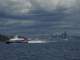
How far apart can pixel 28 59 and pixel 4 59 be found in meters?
Result: 5.92

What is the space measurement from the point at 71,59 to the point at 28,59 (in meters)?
10.5

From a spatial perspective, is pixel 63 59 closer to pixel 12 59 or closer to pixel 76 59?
pixel 76 59

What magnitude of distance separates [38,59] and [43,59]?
124 cm

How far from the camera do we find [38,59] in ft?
287

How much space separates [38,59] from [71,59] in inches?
315

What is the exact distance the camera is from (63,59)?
3403 inches

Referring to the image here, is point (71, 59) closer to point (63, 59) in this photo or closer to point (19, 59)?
point (63, 59)

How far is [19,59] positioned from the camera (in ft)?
288

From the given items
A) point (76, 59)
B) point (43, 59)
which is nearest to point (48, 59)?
point (43, 59)

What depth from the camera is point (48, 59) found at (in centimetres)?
8850

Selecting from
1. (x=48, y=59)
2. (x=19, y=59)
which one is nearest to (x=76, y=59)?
(x=48, y=59)

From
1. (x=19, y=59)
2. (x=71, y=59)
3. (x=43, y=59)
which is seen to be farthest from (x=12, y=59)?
(x=71, y=59)

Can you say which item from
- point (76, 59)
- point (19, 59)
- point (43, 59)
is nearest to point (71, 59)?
point (76, 59)

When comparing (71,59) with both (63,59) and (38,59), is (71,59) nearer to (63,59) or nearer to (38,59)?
(63,59)
